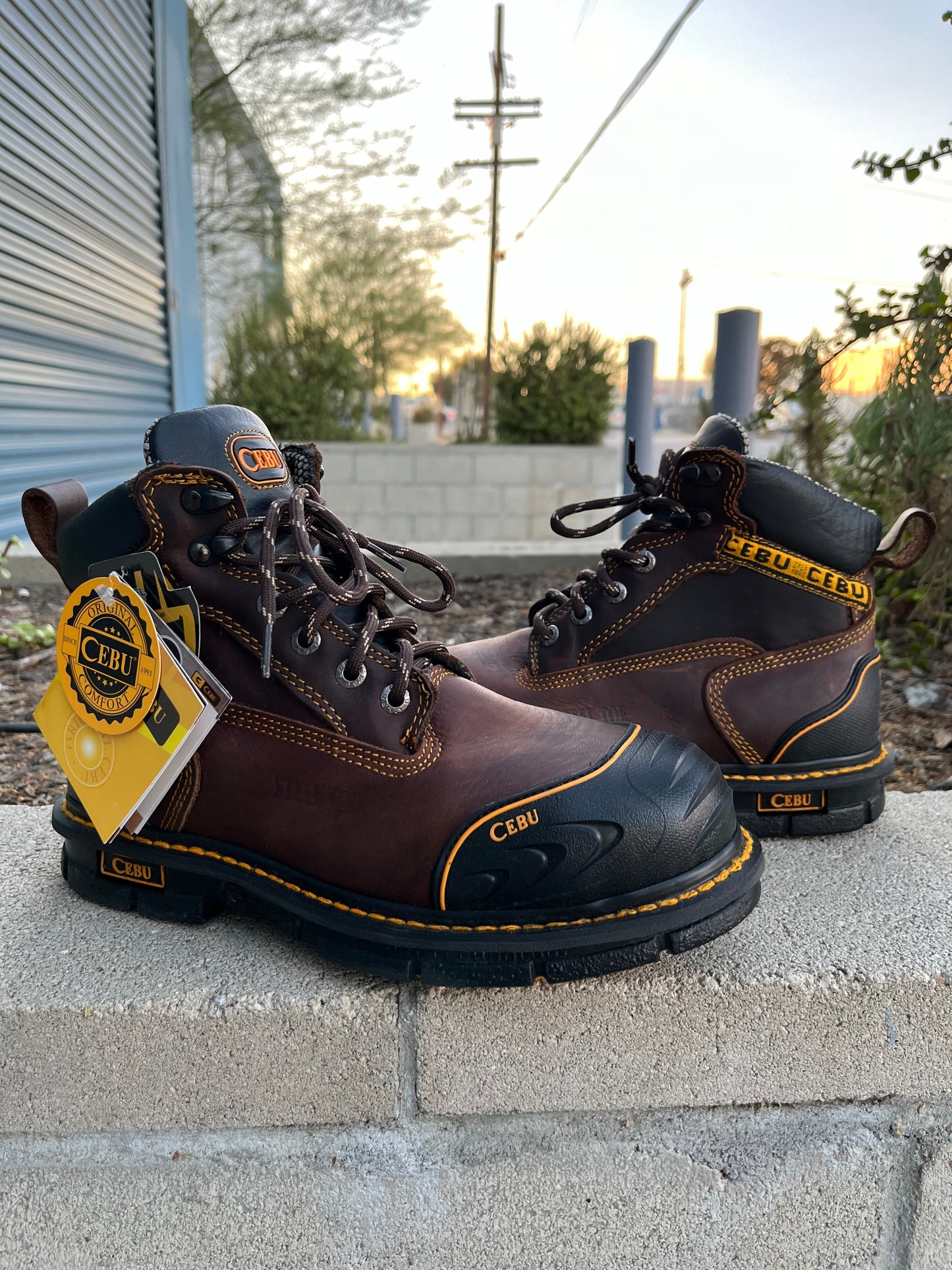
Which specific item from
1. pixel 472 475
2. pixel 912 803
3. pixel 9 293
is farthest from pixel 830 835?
pixel 472 475

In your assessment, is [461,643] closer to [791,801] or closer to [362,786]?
[791,801]

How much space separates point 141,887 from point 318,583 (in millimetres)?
433

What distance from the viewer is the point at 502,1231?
86cm

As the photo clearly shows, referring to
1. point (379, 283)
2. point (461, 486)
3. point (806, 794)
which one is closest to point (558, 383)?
point (461, 486)

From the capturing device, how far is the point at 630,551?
119 centimetres

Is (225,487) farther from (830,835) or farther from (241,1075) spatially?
(830,835)

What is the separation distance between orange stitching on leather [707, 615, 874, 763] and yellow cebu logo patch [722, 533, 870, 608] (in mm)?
71

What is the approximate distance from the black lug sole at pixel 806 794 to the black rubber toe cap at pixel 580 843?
33 cm

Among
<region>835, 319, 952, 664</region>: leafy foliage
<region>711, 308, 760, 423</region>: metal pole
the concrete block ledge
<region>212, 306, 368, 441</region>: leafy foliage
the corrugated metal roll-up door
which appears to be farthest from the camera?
<region>212, 306, 368, 441</region>: leafy foliage

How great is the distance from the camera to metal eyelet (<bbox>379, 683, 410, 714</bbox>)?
835 mm

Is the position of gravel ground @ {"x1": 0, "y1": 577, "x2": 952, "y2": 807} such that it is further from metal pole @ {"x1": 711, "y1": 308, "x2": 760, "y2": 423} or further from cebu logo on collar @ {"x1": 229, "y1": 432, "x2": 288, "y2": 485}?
metal pole @ {"x1": 711, "y1": 308, "x2": 760, "y2": 423}

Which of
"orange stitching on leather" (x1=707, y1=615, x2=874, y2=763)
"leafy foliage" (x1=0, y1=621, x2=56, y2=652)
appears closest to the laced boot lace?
"orange stitching on leather" (x1=707, y1=615, x2=874, y2=763)

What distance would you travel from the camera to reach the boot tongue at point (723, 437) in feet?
3.77

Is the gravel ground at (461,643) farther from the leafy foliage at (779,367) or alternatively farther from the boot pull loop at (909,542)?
the leafy foliage at (779,367)
